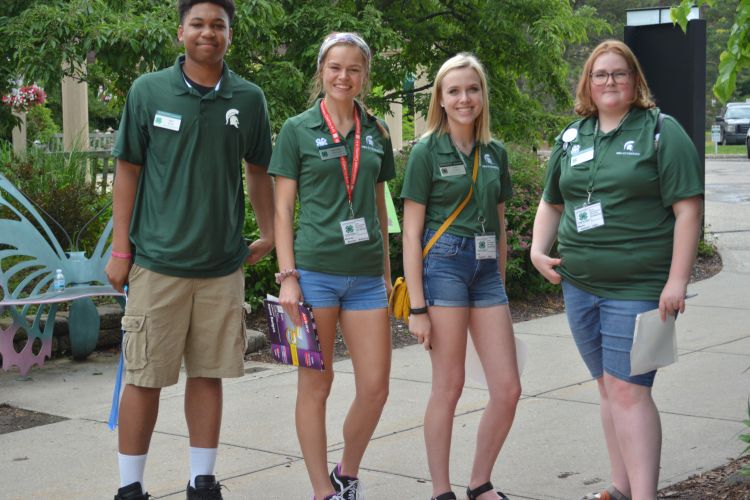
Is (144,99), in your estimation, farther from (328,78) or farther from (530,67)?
(530,67)

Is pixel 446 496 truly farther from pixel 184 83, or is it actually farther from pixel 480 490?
pixel 184 83

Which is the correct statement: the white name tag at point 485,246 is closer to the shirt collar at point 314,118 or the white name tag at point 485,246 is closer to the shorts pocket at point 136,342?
the shirt collar at point 314,118

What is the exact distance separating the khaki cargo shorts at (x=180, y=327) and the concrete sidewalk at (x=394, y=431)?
0.82m

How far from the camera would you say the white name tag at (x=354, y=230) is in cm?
420

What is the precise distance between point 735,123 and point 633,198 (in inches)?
1651

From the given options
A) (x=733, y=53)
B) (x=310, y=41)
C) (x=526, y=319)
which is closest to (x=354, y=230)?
(x=733, y=53)

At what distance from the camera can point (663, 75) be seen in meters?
11.5

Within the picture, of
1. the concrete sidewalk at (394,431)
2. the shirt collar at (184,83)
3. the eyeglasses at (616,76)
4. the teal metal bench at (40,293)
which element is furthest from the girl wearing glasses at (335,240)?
the teal metal bench at (40,293)

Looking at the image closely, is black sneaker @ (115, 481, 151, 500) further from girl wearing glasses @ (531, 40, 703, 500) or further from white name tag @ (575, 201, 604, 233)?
white name tag @ (575, 201, 604, 233)

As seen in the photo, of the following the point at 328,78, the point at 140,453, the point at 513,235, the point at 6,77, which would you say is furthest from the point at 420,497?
the point at 6,77

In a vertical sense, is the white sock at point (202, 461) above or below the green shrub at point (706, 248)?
below

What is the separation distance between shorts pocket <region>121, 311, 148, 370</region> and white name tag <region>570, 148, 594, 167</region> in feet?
5.65

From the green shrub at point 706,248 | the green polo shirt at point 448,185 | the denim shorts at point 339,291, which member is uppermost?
the green polo shirt at point 448,185

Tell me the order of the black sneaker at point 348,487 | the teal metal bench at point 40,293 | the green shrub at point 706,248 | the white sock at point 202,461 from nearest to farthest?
the white sock at point 202,461
the black sneaker at point 348,487
the teal metal bench at point 40,293
the green shrub at point 706,248
